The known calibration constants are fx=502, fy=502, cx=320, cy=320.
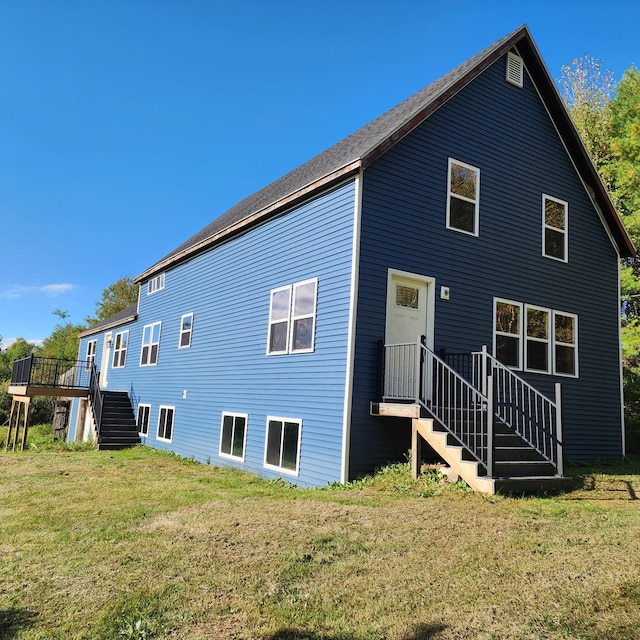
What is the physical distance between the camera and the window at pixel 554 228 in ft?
40.0

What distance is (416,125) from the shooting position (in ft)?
32.5

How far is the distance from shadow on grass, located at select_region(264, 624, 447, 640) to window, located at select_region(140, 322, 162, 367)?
15.0 m

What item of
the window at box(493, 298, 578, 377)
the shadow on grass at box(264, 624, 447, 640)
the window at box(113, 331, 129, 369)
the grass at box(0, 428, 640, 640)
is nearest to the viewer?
the shadow on grass at box(264, 624, 447, 640)

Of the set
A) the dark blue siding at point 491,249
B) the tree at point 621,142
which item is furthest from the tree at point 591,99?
the dark blue siding at point 491,249

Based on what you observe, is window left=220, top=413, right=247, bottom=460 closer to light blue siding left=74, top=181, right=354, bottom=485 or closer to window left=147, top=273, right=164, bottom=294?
light blue siding left=74, top=181, right=354, bottom=485

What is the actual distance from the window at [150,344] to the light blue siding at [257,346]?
0.37 m

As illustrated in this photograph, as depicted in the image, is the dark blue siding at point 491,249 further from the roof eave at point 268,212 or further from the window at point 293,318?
the window at point 293,318

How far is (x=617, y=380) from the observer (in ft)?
42.4

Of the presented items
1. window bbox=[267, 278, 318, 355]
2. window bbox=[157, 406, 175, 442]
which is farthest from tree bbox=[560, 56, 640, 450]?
window bbox=[157, 406, 175, 442]

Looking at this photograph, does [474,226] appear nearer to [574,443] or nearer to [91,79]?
[574,443]

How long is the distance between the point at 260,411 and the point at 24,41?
11.5 metres

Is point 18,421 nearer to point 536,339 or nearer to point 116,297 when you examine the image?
point 536,339

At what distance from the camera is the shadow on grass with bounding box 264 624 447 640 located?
3.36 meters

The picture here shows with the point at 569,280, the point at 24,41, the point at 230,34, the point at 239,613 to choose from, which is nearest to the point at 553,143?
the point at 569,280
